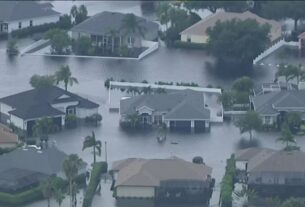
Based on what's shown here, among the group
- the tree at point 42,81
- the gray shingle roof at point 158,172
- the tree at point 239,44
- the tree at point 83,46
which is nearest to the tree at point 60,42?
the tree at point 83,46

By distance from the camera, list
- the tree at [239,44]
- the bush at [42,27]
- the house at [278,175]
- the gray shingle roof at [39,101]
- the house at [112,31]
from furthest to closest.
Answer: the bush at [42,27], the house at [112,31], the tree at [239,44], the gray shingle roof at [39,101], the house at [278,175]

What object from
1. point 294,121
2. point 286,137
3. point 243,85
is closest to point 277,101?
point 294,121

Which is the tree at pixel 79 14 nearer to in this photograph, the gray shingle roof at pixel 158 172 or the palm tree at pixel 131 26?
the palm tree at pixel 131 26

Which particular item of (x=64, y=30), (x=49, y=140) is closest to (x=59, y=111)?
(x=49, y=140)

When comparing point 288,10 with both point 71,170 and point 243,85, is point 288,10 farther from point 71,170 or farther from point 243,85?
point 71,170

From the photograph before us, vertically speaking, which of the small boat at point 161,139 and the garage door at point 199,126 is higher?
the garage door at point 199,126

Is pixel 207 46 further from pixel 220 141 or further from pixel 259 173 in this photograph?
pixel 259 173

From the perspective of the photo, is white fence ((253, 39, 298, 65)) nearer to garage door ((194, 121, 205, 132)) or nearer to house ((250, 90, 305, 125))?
house ((250, 90, 305, 125))
